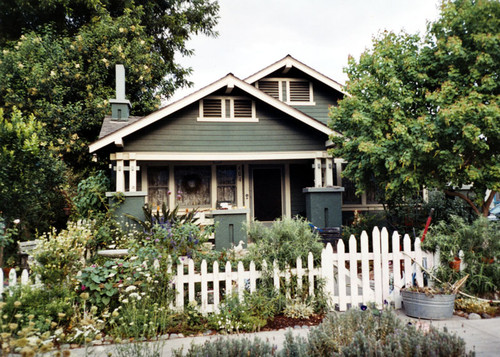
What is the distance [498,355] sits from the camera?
3.43m

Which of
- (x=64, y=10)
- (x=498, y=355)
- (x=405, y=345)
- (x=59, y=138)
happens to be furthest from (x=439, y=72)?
(x=64, y=10)

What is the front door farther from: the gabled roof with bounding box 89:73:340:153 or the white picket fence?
the white picket fence

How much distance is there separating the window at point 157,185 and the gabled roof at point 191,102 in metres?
2.29

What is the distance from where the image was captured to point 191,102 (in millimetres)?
9586

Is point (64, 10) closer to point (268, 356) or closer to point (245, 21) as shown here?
point (245, 21)

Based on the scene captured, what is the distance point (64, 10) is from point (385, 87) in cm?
1546

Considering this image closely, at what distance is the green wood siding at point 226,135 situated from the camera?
970 centimetres

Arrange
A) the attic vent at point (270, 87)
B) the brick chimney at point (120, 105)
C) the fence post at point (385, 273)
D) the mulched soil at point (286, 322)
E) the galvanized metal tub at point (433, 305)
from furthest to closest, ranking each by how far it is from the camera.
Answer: the attic vent at point (270, 87) < the brick chimney at point (120, 105) < the fence post at point (385, 273) < the galvanized metal tub at point (433, 305) < the mulched soil at point (286, 322)

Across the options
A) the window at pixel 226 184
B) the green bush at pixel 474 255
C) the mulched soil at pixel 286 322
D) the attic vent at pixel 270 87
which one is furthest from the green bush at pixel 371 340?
the attic vent at pixel 270 87

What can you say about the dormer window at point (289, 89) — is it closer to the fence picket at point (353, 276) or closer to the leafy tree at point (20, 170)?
the leafy tree at point (20, 170)

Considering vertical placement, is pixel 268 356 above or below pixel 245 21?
below

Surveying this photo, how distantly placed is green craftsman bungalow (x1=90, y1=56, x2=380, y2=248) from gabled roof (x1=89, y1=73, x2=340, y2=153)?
0.03 meters

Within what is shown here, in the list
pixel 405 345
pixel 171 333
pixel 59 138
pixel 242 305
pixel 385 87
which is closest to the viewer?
pixel 405 345

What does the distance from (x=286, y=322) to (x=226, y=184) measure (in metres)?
7.47
